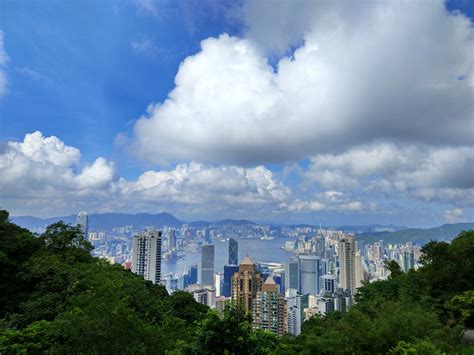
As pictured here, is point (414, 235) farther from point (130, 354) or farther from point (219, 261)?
point (130, 354)

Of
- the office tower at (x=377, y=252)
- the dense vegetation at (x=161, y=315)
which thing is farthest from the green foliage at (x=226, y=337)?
the office tower at (x=377, y=252)

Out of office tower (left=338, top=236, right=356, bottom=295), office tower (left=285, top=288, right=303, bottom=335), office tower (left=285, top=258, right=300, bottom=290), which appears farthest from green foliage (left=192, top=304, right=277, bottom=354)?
office tower (left=285, top=258, right=300, bottom=290)

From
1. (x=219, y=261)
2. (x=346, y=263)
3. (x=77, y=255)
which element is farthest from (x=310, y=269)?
(x=77, y=255)

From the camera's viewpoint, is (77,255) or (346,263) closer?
(77,255)

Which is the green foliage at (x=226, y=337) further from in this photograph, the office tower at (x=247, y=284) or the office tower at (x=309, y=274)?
the office tower at (x=309, y=274)

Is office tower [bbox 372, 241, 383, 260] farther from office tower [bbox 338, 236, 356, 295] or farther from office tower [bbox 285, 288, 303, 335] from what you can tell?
office tower [bbox 285, 288, 303, 335]
